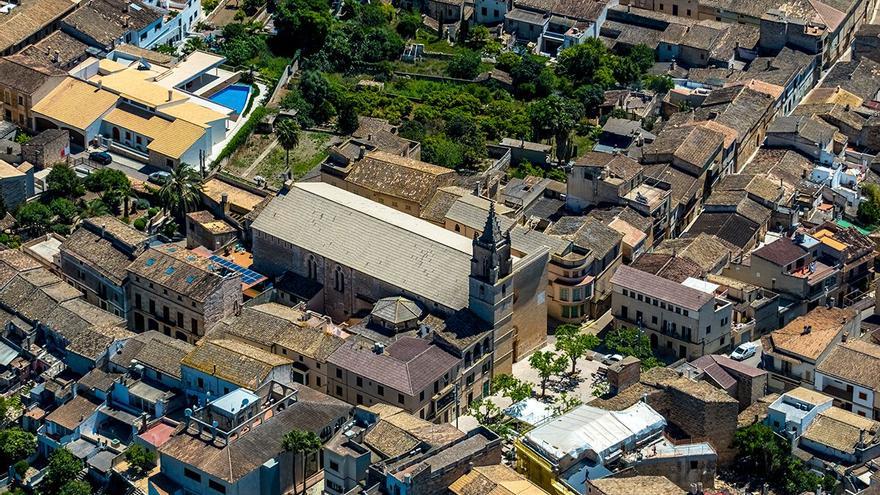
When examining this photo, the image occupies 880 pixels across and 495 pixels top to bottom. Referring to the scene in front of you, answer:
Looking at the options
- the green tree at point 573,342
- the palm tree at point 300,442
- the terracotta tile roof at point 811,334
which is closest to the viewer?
the palm tree at point 300,442

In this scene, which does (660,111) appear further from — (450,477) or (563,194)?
(450,477)

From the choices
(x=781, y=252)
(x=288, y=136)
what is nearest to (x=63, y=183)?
(x=288, y=136)

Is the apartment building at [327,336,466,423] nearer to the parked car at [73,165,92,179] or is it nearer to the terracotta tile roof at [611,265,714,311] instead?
the terracotta tile roof at [611,265,714,311]

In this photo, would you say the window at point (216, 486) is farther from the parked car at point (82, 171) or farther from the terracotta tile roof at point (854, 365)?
the parked car at point (82, 171)

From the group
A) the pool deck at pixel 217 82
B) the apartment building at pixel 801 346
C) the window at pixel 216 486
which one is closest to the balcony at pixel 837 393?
the apartment building at pixel 801 346

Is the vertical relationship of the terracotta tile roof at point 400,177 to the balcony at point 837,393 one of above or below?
above

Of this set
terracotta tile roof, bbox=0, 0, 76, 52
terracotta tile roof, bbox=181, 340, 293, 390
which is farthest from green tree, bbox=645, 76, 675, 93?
terracotta tile roof, bbox=181, 340, 293, 390
